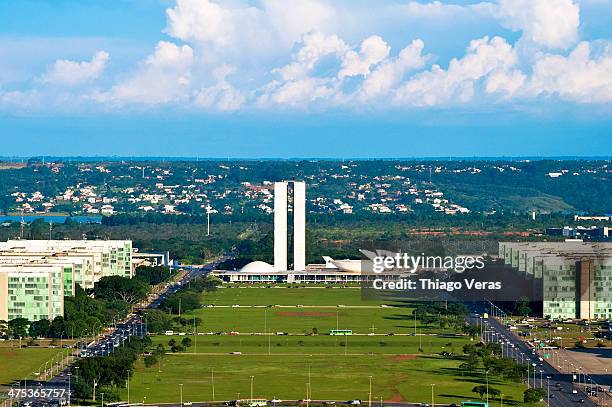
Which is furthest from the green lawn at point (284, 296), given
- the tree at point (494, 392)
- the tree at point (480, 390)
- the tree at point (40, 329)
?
the tree at point (494, 392)

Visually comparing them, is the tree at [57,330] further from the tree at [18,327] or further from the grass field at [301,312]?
the grass field at [301,312]

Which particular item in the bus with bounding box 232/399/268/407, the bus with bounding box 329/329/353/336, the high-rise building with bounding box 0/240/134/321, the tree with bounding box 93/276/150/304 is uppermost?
the high-rise building with bounding box 0/240/134/321

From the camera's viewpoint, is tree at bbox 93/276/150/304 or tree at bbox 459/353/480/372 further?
tree at bbox 93/276/150/304

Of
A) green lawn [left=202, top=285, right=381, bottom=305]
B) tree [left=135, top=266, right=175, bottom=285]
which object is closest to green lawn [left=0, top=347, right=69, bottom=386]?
green lawn [left=202, top=285, right=381, bottom=305]

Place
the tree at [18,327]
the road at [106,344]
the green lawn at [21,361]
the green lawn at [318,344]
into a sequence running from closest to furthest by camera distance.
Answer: the road at [106,344]
the green lawn at [21,361]
the green lawn at [318,344]
the tree at [18,327]

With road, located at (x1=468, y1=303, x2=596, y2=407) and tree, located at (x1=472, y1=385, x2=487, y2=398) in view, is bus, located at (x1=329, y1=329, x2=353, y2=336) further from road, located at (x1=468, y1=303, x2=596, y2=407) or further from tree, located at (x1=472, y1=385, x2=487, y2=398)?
tree, located at (x1=472, y1=385, x2=487, y2=398)

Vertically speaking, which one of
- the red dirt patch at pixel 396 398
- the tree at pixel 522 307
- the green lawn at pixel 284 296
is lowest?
the red dirt patch at pixel 396 398
